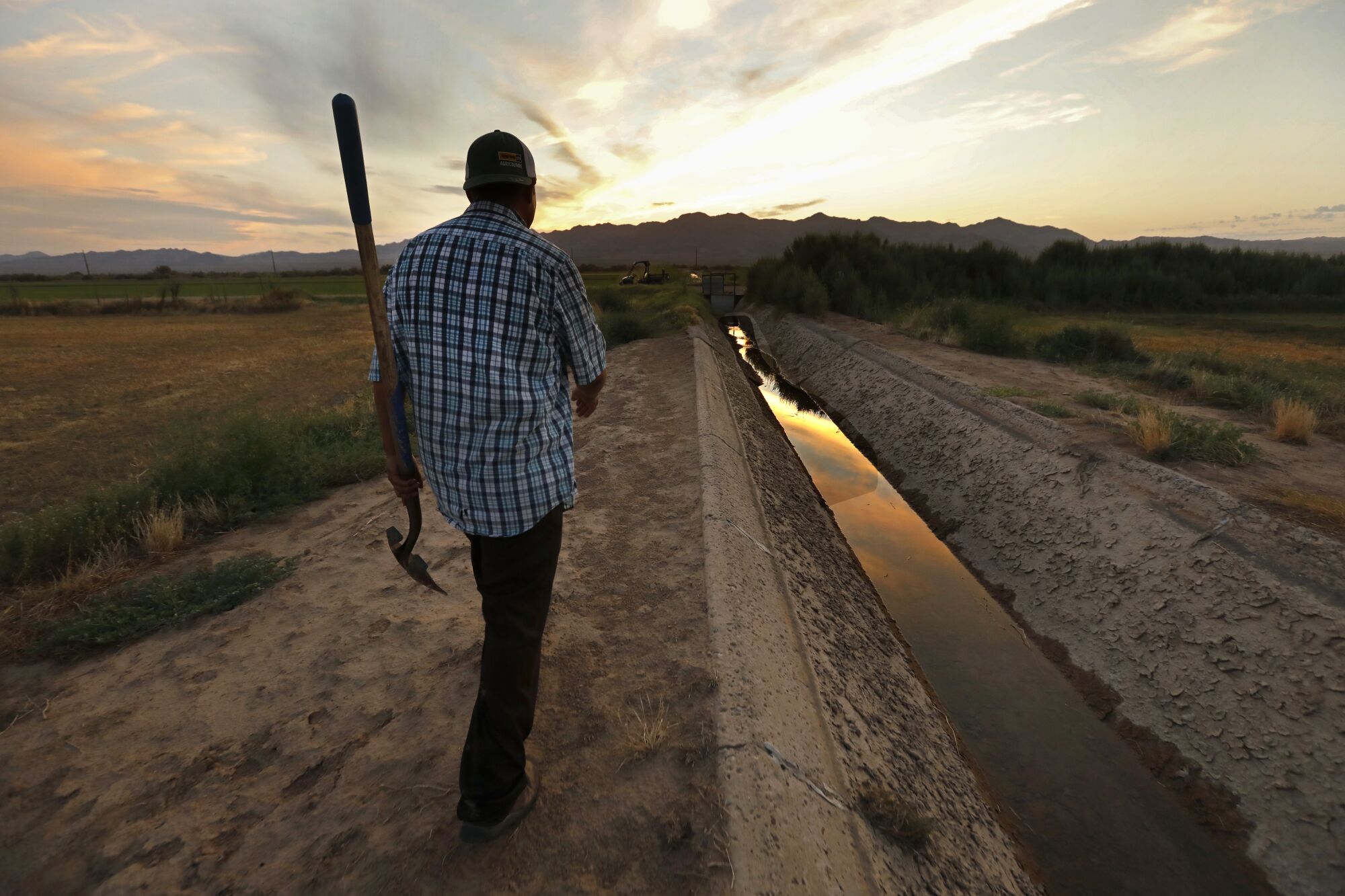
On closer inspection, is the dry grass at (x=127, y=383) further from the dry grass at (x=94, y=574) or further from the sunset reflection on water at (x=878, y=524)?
the sunset reflection on water at (x=878, y=524)

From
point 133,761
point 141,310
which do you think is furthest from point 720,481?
point 141,310

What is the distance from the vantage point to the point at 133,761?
2.68m

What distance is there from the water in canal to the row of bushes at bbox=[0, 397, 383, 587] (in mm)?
6108

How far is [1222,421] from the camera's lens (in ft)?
26.3

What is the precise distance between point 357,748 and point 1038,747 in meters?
4.49

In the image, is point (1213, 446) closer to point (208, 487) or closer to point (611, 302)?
point (208, 487)

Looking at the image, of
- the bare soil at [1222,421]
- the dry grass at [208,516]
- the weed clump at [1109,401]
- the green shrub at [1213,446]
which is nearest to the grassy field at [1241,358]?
the bare soil at [1222,421]

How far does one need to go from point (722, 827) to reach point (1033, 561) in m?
5.38

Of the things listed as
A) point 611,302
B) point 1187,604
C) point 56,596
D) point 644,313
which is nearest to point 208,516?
point 56,596

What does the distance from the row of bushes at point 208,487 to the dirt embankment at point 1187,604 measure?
728 cm

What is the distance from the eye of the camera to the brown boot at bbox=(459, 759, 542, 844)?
218cm

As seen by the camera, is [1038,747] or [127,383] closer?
[1038,747]

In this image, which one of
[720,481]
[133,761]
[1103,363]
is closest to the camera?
[133,761]

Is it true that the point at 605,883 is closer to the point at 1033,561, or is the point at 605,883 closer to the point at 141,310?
the point at 1033,561
